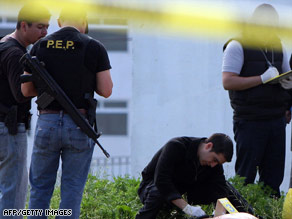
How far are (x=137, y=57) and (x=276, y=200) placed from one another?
7.08 ft

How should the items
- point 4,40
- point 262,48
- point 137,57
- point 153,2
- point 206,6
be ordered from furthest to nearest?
point 137,57 < point 262,48 < point 4,40 < point 206,6 < point 153,2

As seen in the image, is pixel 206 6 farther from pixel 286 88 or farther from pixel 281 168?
pixel 281 168

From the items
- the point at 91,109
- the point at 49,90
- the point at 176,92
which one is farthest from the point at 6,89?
the point at 176,92

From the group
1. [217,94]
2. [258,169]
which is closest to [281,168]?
[258,169]

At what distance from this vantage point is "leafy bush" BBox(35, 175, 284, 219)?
362 centimetres

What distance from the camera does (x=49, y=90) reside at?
9.11 feet

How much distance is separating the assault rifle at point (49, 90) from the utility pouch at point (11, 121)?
251 millimetres

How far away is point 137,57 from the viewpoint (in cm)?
530

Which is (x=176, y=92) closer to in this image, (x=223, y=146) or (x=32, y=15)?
(x=223, y=146)

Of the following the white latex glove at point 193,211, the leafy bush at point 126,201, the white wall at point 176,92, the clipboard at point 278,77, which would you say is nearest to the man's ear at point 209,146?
the white latex glove at point 193,211

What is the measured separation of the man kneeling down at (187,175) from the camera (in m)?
3.32

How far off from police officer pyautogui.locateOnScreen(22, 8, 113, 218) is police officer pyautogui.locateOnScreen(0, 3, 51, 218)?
16 cm

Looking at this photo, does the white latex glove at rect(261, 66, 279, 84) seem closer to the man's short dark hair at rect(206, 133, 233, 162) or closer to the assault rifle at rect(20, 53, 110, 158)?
the man's short dark hair at rect(206, 133, 233, 162)

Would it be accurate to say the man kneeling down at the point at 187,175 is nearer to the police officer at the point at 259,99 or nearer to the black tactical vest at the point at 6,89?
the police officer at the point at 259,99
